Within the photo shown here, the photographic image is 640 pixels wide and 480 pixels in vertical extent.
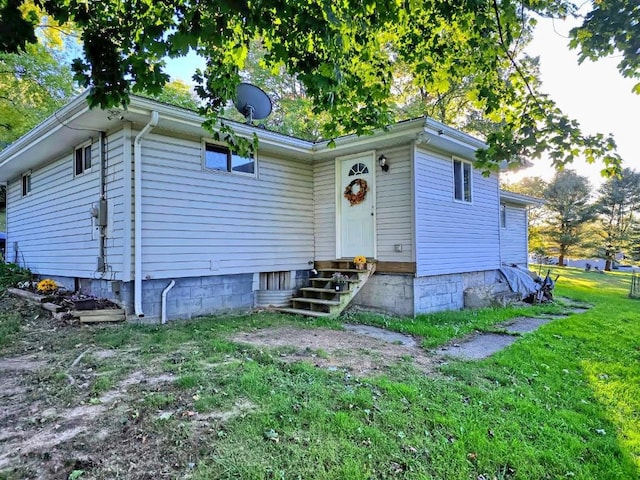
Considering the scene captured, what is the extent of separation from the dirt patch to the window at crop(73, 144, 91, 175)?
14.2 feet

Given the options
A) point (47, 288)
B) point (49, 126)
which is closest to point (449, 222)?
point (49, 126)

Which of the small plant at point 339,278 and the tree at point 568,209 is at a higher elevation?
the tree at point 568,209

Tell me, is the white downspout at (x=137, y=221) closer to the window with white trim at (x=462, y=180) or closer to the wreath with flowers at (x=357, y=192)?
the wreath with flowers at (x=357, y=192)

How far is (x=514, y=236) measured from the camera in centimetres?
1341

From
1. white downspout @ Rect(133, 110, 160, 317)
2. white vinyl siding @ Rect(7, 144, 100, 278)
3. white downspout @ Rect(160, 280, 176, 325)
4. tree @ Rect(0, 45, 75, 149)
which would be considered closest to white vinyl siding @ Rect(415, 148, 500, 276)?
white downspout @ Rect(160, 280, 176, 325)

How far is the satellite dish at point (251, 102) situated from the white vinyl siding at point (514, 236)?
9113 mm

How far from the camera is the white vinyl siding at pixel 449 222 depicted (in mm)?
7164

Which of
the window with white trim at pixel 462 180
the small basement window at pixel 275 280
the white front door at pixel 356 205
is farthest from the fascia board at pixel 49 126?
the window with white trim at pixel 462 180

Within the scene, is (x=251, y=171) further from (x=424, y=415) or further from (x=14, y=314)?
(x=424, y=415)

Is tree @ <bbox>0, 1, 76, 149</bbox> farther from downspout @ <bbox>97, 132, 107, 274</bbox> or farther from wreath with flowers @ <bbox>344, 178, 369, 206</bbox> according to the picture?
wreath with flowers @ <bbox>344, 178, 369, 206</bbox>

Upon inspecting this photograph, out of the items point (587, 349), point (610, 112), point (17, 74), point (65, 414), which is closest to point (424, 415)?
point (65, 414)

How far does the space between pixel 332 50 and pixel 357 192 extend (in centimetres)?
472

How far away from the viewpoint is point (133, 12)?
3.39 m

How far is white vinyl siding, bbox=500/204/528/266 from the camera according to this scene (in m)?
12.8
